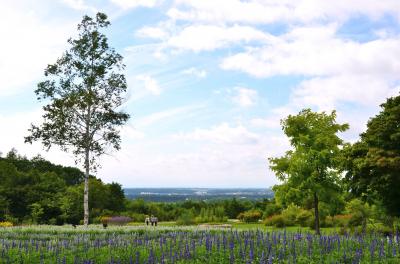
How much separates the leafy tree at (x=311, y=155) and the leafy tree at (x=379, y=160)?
242 cm

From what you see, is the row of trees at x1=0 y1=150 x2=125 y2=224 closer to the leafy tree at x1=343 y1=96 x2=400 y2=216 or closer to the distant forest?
the distant forest

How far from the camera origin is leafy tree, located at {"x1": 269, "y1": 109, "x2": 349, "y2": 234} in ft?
89.9

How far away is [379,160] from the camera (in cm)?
2088

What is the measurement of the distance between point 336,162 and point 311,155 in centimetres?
168

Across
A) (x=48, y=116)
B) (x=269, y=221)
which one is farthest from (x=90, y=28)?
(x=269, y=221)

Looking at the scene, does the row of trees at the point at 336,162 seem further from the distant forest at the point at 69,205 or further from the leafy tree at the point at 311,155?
the distant forest at the point at 69,205

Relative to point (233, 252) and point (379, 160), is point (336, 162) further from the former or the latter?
point (233, 252)

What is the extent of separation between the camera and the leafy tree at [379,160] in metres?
21.2

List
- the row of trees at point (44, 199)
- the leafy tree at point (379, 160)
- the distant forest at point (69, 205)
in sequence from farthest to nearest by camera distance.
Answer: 1. the distant forest at point (69, 205)
2. the row of trees at point (44, 199)
3. the leafy tree at point (379, 160)

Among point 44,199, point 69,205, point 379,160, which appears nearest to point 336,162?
point 379,160

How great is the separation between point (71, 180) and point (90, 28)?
65.1m

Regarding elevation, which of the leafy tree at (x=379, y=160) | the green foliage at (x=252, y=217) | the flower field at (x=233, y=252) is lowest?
the green foliage at (x=252, y=217)

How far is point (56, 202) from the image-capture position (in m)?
49.3

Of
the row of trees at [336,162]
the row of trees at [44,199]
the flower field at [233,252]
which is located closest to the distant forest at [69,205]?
the row of trees at [44,199]
